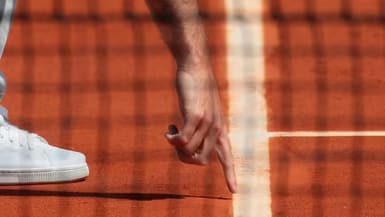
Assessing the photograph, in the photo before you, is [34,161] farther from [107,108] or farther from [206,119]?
[206,119]

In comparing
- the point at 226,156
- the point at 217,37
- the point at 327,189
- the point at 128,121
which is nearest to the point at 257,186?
the point at 327,189

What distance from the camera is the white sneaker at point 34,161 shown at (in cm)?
438

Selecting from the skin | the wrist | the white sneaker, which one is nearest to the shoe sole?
the white sneaker

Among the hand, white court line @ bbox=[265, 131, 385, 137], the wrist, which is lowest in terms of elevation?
white court line @ bbox=[265, 131, 385, 137]

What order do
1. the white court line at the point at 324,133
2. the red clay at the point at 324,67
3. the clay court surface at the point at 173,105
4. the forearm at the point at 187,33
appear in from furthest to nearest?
the red clay at the point at 324,67, the white court line at the point at 324,133, the clay court surface at the point at 173,105, the forearm at the point at 187,33

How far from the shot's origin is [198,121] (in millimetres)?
2990

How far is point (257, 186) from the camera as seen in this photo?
4.40 metres

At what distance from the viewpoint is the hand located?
117 inches

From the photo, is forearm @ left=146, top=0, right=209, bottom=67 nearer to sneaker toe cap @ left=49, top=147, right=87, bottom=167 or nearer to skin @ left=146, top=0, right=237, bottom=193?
skin @ left=146, top=0, right=237, bottom=193

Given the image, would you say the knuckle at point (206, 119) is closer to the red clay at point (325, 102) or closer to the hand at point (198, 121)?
the hand at point (198, 121)

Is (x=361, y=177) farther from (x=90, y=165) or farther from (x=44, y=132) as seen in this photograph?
(x=44, y=132)

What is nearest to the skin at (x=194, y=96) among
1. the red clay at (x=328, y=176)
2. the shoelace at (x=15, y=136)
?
the red clay at (x=328, y=176)

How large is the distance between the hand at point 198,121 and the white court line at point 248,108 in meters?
1.07

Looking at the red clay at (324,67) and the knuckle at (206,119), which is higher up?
the red clay at (324,67)
